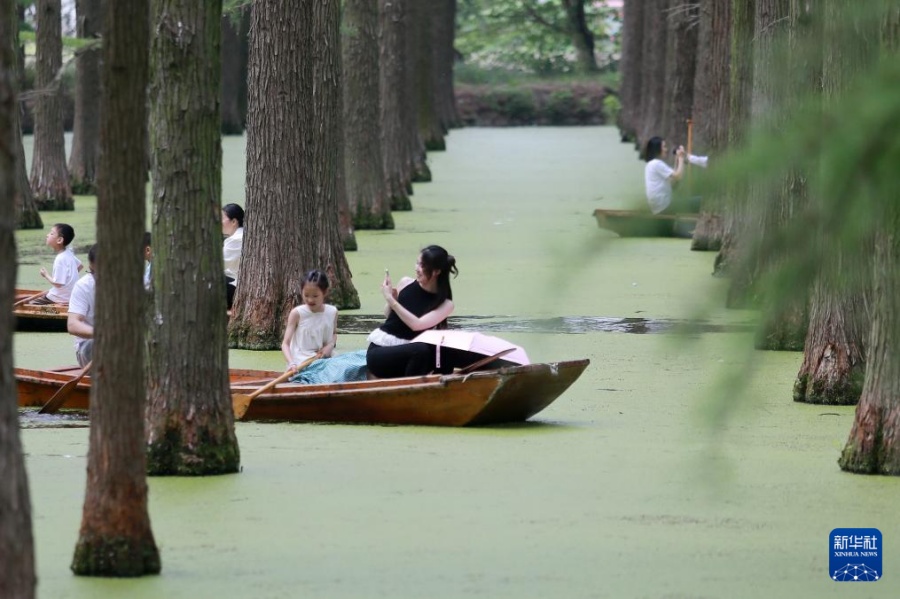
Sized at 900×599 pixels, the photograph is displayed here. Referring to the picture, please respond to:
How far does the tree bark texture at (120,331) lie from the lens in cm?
596

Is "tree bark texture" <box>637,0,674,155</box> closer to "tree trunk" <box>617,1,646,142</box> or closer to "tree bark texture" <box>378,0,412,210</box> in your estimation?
"tree trunk" <box>617,1,646,142</box>

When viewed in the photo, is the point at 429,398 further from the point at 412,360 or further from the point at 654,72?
the point at 654,72

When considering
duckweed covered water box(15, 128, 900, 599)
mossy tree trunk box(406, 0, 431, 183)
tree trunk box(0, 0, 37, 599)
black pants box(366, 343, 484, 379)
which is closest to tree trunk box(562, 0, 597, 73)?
mossy tree trunk box(406, 0, 431, 183)

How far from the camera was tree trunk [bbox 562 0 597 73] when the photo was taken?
224ft

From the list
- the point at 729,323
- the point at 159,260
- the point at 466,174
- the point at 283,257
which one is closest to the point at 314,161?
the point at 283,257

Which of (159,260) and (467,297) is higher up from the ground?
(159,260)

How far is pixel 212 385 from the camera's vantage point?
25.7 feet

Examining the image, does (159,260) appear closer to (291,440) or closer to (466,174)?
(291,440)

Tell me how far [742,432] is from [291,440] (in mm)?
2586

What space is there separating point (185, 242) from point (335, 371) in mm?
2419

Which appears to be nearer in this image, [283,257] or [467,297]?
[283,257]

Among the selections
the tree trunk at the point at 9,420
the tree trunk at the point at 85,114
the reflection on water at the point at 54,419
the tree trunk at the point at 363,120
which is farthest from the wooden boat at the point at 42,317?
the tree trunk at the point at 85,114

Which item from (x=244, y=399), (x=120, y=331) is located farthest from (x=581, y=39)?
(x=120, y=331)

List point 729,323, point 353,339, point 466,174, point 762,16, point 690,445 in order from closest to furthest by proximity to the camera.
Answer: point 729,323
point 690,445
point 353,339
point 762,16
point 466,174
